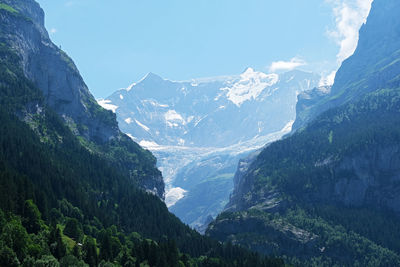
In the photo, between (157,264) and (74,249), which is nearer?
(74,249)

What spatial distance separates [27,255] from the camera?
108 meters

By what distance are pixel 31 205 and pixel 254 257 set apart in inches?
3511

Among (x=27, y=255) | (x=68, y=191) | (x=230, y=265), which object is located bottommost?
(x=230, y=265)

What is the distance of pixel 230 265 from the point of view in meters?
174

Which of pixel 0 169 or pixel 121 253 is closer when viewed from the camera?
pixel 121 253

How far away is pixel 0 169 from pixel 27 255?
63061mm

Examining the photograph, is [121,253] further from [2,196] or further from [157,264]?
[2,196]

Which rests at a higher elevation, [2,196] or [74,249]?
[2,196]

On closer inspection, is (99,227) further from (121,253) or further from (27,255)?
(27,255)

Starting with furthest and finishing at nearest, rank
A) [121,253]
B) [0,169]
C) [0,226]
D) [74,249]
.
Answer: [0,169], [121,253], [74,249], [0,226]

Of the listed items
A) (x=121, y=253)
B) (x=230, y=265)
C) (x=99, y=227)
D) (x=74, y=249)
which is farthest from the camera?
(x=99, y=227)

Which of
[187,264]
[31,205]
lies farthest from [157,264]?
[31,205]

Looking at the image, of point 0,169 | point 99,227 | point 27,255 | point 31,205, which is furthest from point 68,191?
point 27,255

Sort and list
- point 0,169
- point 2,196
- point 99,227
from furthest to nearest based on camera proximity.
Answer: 1. point 99,227
2. point 0,169
3. point 2,196
